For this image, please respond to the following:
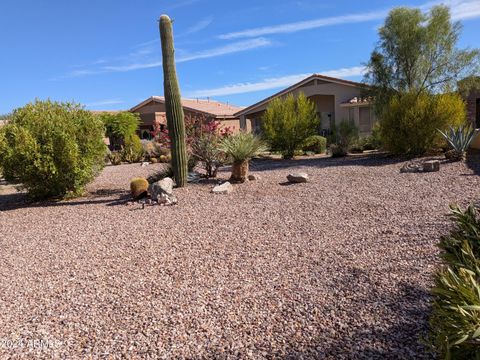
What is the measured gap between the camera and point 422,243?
489cm

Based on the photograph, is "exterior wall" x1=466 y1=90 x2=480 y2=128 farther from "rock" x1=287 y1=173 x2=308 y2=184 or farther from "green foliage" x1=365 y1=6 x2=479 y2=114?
"rock" x1=287 y1=173 x2=308 y2=184

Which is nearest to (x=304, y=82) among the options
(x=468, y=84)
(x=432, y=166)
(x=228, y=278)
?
(x=468, y=84)

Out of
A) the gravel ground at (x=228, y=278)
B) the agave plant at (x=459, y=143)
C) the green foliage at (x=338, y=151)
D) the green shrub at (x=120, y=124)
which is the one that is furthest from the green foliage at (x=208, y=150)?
the green shrub at (x=120, y=124)

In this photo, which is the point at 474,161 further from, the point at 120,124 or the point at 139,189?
the point at 120,124

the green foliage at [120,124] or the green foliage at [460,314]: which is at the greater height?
the green foliage at [120,124]

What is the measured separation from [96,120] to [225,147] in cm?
337

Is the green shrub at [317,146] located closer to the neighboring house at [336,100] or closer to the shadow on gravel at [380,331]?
the neighboring house at [336,100]

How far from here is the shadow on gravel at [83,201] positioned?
365 inches

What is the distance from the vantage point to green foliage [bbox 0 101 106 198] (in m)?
9.05

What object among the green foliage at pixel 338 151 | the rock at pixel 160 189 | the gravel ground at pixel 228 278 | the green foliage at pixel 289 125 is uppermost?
the green foliage at pixel 289 125

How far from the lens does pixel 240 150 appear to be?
33.1 ft

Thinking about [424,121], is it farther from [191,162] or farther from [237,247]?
[237,247]
